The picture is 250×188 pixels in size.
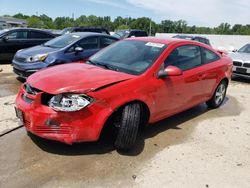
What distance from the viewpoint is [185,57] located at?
5188mm

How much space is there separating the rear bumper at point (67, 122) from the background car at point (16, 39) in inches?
328

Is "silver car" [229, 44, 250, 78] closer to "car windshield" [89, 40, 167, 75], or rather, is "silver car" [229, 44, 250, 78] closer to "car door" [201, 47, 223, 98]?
"car door" [201, 47, 223, 98]

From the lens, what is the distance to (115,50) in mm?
5152

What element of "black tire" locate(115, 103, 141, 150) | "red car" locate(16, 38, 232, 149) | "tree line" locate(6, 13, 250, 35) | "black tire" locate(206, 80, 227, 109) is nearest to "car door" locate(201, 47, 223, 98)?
"red car" locate(16, 38, 232, 149)

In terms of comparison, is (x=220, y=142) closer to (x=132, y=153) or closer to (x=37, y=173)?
(x=132, y=153)

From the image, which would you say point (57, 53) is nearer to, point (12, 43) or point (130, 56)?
point (130, 56)

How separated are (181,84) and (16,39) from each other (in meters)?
8.62

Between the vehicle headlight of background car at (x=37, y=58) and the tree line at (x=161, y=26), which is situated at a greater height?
the tree line at (x=161, y=26)

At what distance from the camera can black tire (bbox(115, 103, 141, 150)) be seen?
386 cm

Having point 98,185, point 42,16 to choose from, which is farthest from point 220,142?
point 42,16

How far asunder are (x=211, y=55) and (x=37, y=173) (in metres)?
4.09

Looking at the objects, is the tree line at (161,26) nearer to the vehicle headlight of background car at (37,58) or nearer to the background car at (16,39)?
the background car at (16,39)

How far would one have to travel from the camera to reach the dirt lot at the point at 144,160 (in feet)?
11.2

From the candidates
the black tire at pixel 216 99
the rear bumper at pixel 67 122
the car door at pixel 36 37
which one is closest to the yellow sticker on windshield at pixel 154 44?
the rear bumper at pixel 67 122
